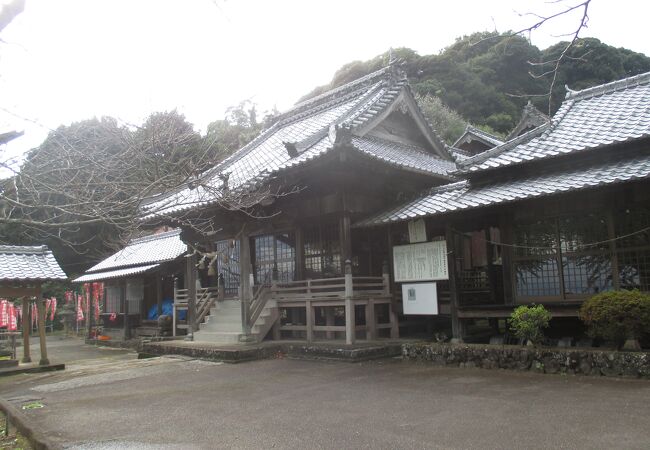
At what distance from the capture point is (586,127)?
36.9 ft

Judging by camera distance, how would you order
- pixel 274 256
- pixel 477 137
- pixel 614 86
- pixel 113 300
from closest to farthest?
1. pixel 614 86
2. pixel 274 256
3. pixel 477 137
4. pixel 113 300

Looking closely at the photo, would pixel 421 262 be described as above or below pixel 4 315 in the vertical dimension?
above

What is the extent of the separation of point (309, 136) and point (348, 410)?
9.20 meters

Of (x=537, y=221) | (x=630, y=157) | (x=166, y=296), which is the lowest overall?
(x=166, y=296)

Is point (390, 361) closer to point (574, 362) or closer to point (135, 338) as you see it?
point (574, 362)

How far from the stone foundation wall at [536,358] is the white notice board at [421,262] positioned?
1.71 metres

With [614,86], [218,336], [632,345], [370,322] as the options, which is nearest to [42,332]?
[218,336]

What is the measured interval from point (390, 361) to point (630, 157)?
654 centimetres

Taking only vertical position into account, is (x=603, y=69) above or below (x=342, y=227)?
above

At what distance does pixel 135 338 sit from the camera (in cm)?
2342

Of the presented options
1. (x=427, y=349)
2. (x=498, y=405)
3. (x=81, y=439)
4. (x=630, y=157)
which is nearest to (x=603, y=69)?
Answer: (x=630, y=157)

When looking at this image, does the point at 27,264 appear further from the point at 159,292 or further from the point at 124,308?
the point at 124,308

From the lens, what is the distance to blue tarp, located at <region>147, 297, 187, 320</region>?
2158 centimetres

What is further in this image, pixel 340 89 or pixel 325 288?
pixel 340 89
